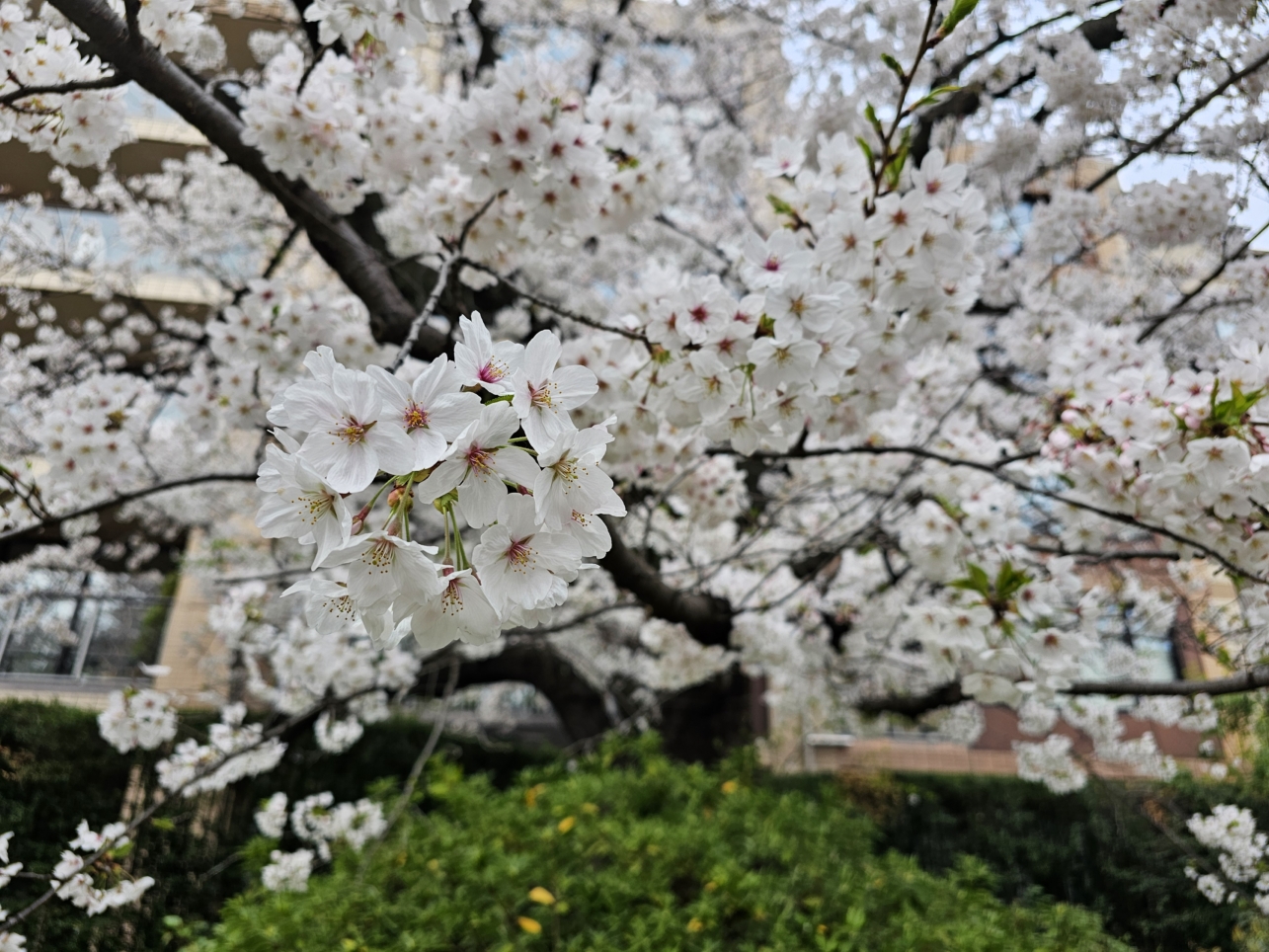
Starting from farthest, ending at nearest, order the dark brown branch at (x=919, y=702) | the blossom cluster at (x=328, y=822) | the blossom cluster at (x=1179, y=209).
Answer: the dark brown branch at (x=919, y=702)
the blossom cluster at (x=328, y=822)
the blossom cluster at (x=1179, y=209)

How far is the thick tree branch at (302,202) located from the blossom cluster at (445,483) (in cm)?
106

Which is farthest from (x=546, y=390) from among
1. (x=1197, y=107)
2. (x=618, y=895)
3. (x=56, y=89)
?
(x=618, y=895)

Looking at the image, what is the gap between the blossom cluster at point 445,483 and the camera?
81cm

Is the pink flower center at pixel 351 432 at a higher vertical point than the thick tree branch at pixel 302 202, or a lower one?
lower

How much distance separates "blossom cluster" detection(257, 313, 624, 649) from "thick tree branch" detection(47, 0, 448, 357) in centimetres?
106

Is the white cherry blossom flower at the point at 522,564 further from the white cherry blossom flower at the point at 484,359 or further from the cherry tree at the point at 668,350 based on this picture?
the white cherry blossom flower at the point at 484,359

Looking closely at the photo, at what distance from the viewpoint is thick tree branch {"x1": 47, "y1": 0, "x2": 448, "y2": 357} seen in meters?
1.65

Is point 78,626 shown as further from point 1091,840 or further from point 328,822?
point 1091,840

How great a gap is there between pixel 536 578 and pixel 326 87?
1.91 meters

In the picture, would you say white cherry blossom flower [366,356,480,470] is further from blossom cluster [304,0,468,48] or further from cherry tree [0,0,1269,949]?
blossom cluster [304,0,468,48]

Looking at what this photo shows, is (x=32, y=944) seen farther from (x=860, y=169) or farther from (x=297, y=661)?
(x=860, y=169)

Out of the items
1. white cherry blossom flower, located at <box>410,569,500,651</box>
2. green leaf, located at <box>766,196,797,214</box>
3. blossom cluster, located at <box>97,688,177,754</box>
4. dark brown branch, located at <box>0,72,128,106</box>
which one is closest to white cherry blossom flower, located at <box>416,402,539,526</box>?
→ white cherry blossom flower, located at <box>410,569,500,651</box>

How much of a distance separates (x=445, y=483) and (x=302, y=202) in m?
1.55

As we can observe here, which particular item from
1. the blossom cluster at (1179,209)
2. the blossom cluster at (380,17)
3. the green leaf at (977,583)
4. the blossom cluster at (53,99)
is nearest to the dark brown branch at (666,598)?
the green leaf at (977,583)
